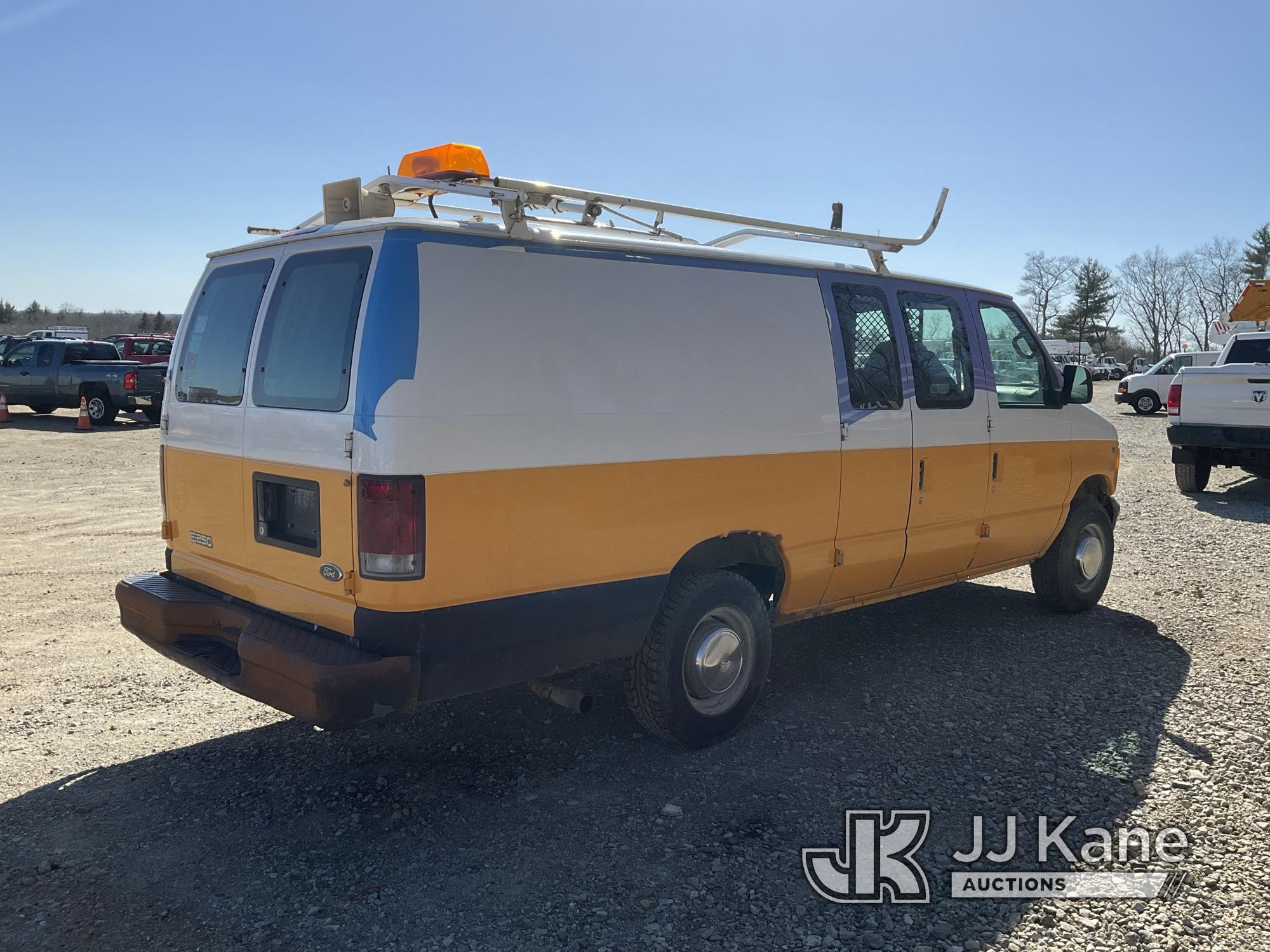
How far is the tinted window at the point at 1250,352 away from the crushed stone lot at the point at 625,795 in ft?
30.5

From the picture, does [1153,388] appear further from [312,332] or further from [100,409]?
[312,332]

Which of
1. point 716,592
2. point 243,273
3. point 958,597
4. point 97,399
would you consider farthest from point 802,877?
point 97,399

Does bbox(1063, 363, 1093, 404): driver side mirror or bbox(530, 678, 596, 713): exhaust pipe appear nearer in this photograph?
bbox(530, 678, 596, 713): exhaust pipe

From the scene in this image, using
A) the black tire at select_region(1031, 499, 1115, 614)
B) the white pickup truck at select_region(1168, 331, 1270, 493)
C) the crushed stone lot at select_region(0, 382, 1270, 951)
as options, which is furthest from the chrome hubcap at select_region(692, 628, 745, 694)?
the white pickup truck at select_region(1168, 331, 1270, 493)

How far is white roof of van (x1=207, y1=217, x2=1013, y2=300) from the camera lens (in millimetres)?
3641

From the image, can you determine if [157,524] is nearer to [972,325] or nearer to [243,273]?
[243,273]

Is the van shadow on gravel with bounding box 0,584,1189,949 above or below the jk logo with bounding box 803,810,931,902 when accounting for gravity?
above

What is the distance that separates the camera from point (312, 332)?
12.5 feet

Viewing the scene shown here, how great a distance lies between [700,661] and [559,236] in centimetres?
195

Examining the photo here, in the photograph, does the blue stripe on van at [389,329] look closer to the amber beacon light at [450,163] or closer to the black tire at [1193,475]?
Result: the amber beacon light at [450,163]

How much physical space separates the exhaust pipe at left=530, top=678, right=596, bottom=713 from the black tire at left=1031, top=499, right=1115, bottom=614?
3.97 meters

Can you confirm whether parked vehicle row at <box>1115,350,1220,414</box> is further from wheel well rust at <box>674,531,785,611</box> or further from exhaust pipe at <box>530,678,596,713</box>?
exhaust pipe at <box>530,678,596,713</box>

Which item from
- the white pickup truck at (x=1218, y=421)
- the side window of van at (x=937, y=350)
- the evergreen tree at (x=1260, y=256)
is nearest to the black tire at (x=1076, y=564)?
the side window of van at (x=937, y=350)

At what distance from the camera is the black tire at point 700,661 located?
4.28m
